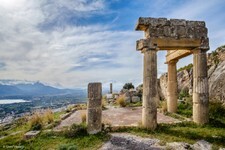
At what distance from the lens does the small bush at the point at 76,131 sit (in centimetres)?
1033

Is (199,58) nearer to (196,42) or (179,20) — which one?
(196,42)

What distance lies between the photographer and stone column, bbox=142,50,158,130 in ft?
37.1

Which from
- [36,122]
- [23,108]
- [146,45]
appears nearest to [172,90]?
[146,45]

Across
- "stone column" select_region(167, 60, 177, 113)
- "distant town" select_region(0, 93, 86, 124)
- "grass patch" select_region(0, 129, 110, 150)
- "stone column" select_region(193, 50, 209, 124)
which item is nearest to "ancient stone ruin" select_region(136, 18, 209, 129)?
"stone column" select_region(193, 50, 209, 124)

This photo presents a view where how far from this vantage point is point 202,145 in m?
9.12

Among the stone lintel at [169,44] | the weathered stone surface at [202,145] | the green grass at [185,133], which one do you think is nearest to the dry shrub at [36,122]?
the green grass at [185,133]

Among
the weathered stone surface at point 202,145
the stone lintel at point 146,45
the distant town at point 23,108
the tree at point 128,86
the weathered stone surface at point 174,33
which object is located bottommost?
the distant town at point 23,108

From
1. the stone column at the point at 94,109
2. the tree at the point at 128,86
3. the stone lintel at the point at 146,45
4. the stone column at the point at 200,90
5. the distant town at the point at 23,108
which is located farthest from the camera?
the tree at the point at 128,86

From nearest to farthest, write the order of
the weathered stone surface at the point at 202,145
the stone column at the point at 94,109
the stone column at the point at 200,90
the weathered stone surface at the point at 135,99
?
the weathered stone surface at the point at 202,145, the stone column at the point at 94,109, the stone column at the point at 200,90, the weathered stone surface at the point at 135,99

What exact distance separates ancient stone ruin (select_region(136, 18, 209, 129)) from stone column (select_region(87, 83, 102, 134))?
2286mm

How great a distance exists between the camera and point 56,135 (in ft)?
34.4

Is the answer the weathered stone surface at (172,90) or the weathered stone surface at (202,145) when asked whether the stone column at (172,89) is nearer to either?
the weathered stone surface at (172,90)

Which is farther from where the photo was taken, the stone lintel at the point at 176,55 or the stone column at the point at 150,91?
the stone lintel at the point at 176,55

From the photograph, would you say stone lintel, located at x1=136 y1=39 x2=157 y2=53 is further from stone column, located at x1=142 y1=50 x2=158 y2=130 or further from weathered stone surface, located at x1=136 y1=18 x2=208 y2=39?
weathered stone surface, located at x1=136 y1=18 x2=208 y2=39
